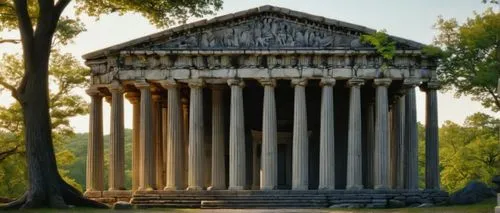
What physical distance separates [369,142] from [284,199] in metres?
11.5

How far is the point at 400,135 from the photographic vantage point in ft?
173

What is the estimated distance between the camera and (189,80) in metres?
50.6

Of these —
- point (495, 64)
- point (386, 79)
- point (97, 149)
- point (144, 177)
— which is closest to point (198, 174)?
point (144, 177)

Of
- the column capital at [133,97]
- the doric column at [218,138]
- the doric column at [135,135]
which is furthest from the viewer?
the column capital at [133,97]

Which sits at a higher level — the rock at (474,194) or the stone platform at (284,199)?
the rock at (474,194)

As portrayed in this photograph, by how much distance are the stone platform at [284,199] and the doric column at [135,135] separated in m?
5.82

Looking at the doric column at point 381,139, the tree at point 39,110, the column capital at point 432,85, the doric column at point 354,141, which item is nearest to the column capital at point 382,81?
the doric column at point 381,139

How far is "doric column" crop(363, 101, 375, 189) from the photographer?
5547 cm

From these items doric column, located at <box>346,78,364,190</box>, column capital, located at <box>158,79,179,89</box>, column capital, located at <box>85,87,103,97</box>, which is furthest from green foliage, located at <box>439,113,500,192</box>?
column capital, located at <box>85,87,103,97</box>

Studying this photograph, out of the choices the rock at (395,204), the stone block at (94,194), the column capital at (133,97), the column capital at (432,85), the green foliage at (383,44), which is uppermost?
the green foliage at (383,44)

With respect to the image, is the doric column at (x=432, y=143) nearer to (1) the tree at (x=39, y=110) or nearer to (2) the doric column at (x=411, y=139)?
(2) the doric column at (x=411, y=139)

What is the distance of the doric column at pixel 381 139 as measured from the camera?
49.8 m

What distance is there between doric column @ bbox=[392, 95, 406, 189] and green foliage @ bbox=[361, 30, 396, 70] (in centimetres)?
458

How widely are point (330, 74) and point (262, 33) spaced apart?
14.6 feet
